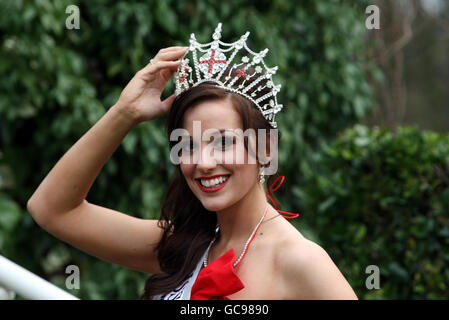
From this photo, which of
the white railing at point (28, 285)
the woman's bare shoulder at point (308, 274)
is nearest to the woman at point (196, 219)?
the woman's bare shoulder at point (308, 274)

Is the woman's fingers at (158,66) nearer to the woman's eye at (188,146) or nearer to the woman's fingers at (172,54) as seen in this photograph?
the woman's fingers at (172,54)

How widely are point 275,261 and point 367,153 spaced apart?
1.76 m

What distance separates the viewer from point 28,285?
138cm

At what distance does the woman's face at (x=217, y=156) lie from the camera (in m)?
1.68

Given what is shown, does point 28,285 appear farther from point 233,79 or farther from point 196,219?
point 233,79

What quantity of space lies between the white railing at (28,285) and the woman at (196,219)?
0.49m

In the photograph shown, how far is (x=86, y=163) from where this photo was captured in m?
1.93

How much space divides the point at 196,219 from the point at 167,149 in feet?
5.58

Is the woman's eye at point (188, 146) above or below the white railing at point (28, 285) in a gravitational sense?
above

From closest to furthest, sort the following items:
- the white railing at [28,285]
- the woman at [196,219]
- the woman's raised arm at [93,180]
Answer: the white railing at [28,285] < the woman at [196,219] < the woman's raised arm at [93,180]

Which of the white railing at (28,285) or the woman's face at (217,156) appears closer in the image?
the white railing at (28,285)

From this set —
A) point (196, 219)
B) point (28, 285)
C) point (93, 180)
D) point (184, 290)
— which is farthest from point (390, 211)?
point (28, 285)

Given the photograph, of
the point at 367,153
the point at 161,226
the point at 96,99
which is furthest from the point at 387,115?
the point at 161,226

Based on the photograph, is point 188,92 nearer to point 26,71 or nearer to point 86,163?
point 86,163
